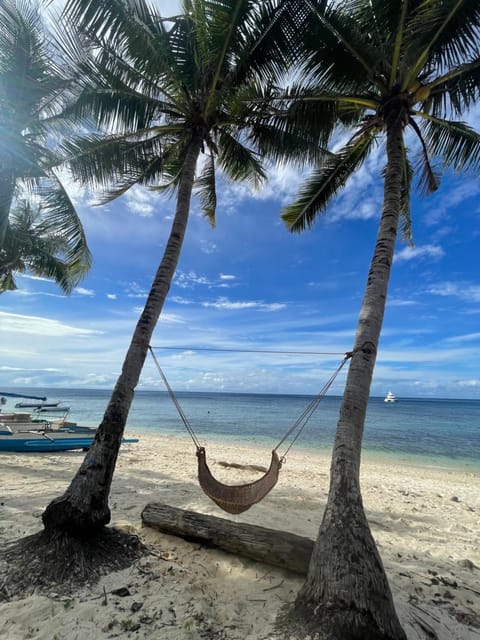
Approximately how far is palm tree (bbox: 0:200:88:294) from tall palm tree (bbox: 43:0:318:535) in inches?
128

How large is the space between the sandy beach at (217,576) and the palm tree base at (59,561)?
0.09 metres

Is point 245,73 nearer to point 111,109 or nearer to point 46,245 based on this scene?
point 111,109

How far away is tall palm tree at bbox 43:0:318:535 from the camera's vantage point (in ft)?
9.54

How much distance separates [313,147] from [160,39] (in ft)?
7.74

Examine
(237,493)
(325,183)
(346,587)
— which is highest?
(325,183)

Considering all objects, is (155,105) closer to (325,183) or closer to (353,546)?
(325,183)

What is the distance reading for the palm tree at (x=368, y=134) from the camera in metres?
1.88

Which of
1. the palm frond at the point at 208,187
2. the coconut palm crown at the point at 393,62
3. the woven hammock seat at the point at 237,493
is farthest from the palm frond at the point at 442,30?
the woven hammock seat at the point at 237,493

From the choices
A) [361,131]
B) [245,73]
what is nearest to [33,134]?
[245,73]

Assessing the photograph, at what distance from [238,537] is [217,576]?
32cm

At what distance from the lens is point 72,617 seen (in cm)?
199

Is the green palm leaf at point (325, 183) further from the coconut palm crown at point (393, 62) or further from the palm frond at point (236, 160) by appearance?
the palm frond at point (236, 160)

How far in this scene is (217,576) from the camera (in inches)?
99.8

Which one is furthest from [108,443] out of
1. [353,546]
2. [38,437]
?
[38,437]
